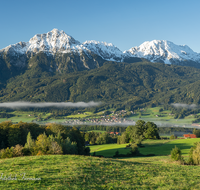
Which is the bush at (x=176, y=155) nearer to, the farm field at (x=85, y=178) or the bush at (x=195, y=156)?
the bush at (x=195, y=156)

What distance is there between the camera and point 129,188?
58.6ft

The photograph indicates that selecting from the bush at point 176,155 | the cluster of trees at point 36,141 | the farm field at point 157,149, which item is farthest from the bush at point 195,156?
the cluster of trees at point 36,141

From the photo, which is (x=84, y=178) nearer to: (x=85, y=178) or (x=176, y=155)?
(x=85, y=178)

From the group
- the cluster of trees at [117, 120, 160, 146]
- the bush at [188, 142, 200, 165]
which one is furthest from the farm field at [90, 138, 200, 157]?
the bush at [188, 142, 200, 165]

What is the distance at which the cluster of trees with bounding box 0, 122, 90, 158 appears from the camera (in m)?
38.0

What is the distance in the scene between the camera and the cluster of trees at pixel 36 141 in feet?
125

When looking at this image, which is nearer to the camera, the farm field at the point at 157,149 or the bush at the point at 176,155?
the bush at the point at 176,155

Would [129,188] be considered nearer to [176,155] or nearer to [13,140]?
[176,155]

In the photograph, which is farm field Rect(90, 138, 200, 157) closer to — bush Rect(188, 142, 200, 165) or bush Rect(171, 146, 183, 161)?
bush Rect(188, 142, 200, 165)

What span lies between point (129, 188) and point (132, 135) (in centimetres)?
8260

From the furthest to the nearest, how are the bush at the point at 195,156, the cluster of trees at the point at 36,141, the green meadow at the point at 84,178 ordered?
the cluster of trees at the point at 36,141 → the bush at the point at 195,156 → the green meadow at the point at 84,178

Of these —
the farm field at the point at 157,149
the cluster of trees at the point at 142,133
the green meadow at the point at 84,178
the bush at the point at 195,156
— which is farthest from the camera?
the cluster of trees at the point at 142,133

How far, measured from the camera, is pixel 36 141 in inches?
1854

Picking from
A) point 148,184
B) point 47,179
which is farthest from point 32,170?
point 148,184
